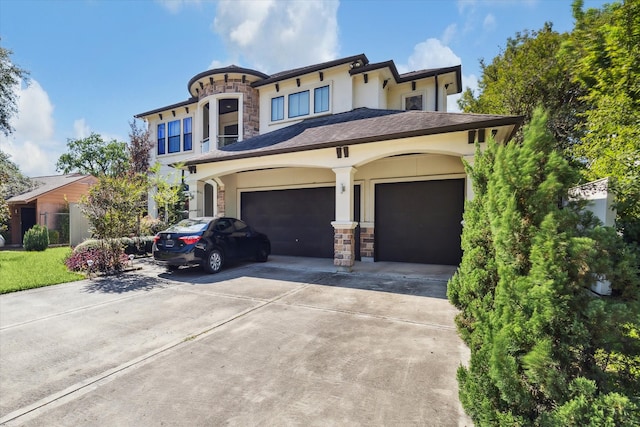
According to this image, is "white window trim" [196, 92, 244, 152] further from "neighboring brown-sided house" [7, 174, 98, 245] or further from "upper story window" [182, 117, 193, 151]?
"neighboring brown-sided house" [7, 174, 98, 245]

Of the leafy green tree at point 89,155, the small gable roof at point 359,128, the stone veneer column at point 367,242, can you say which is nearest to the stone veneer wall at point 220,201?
the small gable roof at point 359,128

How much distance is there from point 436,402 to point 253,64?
15.4 m

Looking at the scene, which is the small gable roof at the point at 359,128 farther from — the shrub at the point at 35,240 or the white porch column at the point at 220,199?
the shrub at the point at 35,240

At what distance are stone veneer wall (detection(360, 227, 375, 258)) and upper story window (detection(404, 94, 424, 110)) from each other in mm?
6138

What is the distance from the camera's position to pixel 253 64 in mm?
14336

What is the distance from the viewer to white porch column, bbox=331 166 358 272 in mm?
8289

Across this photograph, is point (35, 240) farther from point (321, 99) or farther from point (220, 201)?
point (321, 99)

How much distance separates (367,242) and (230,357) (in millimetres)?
7304

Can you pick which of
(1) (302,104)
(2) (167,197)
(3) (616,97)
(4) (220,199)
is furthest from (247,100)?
(3) (616,97)

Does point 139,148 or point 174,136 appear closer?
point 139,148

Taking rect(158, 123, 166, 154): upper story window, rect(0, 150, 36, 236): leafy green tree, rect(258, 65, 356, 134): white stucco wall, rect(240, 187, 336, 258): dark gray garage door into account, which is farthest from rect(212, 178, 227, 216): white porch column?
rect(0, 150, 36, 236): leafy green tree

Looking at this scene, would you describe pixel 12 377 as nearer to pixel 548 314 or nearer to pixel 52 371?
pixel 52 371

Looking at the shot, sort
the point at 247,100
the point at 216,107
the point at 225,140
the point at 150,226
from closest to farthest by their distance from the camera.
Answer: the point at 150,226 < the point at 247,100 < the point at 216,107 < the point at 225,140

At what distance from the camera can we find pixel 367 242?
10.2 metres
